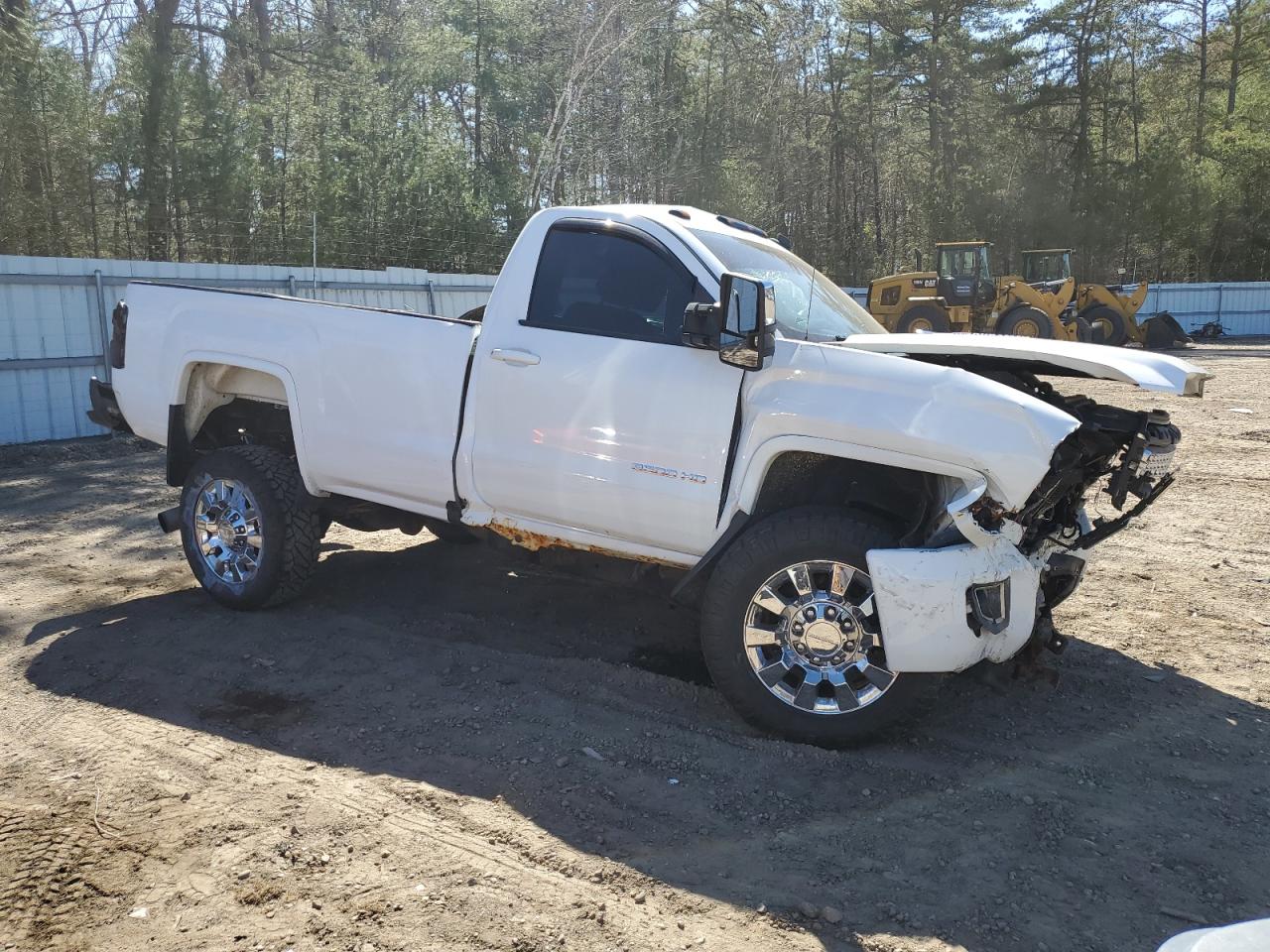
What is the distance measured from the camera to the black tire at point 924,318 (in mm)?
23578

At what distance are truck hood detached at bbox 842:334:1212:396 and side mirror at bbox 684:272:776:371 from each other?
547mm

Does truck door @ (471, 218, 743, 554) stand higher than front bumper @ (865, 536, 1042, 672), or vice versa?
truck door @ (471, 218, 743, 554)

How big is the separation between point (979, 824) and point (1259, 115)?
150 ft

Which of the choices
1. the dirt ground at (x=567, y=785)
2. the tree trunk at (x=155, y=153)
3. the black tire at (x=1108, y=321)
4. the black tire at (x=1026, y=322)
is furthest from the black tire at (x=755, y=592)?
the black tire at (x=1108, y=321)

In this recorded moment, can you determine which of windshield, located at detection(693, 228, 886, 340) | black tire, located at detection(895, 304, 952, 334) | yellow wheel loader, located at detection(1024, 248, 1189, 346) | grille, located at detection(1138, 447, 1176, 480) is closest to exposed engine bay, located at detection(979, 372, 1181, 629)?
grille, located at detection(1138, 447, 1176, 480)

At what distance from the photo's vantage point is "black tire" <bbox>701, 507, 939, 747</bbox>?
4008 mm

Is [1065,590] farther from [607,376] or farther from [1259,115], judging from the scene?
[1259,115]

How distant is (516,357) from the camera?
4.79 meters

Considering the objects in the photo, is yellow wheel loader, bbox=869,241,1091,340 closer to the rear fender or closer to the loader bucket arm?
the loader bucket arm

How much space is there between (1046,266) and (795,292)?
26324 mm

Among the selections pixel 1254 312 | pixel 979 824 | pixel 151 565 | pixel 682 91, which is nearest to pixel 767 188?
pixel 682 91

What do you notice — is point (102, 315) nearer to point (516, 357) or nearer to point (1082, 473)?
point (516, 357)

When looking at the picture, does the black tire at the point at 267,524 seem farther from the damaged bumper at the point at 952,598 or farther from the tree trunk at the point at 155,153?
the tree trunk at the point at 155,153

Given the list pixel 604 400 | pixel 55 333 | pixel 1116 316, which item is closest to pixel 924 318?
pixel 1116 316
